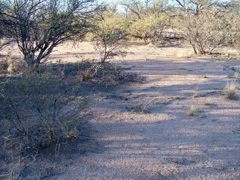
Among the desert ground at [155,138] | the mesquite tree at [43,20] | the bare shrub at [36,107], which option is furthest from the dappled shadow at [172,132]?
the mesquite tree at [43,20]

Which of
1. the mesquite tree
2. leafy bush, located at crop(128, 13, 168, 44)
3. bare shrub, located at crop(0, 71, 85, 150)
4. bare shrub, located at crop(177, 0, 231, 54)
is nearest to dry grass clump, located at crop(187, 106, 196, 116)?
bare shrub, located at crop(0, 71, 85, 150)

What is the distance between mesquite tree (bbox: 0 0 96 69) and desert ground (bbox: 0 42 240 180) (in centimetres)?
302

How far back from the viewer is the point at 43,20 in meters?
8.39

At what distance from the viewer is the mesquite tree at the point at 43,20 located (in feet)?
25.6

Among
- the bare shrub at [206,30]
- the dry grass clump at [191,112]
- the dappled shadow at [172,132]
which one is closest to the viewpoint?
the dappled shadow at [172,132]

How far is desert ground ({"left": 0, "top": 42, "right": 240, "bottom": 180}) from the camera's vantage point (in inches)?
136

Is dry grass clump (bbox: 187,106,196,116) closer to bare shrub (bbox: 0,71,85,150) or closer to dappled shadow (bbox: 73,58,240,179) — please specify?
dappled shadow (bbox: 73,58,240,179)

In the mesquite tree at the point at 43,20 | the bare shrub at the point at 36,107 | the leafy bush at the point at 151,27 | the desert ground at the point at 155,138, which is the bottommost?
the desert ground at the point at 155,138

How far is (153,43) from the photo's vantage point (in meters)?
21.9

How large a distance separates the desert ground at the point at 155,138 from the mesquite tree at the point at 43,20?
3021 mm

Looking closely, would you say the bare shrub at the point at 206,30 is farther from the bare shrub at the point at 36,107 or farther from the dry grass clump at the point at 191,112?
the bare shrub at the point at 36,107

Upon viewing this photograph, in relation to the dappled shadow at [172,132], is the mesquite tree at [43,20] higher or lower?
higher

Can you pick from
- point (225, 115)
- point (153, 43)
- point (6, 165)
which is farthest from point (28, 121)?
point (153, 43)

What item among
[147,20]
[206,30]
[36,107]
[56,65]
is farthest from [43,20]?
[147,20]
